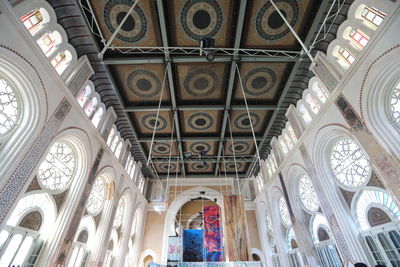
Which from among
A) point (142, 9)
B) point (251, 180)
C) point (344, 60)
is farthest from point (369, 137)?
point (251, 180)

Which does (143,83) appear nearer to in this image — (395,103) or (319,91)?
(319,91)

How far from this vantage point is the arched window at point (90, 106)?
23.6 ft

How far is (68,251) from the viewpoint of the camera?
5875 mm

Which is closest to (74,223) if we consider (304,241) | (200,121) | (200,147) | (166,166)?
(200,121)

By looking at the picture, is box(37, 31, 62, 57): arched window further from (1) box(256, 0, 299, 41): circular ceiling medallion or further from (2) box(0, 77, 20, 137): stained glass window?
(1) box(256, 0, 299, 41): circular ceiling medallion

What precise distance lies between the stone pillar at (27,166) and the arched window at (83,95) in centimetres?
100

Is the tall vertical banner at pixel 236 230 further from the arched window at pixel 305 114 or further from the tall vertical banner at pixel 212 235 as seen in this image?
the arched window at pixel 305 114

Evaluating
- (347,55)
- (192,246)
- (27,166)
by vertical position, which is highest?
(347,55)

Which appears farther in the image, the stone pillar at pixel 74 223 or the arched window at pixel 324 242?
the arched window at pixel 324 242

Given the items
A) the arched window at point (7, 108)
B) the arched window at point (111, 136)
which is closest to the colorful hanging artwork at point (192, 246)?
the arched window at point (111, 136)

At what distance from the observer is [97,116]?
26.0 feet

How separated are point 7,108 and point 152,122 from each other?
241 inches

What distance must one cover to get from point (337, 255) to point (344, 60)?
22.2 ft

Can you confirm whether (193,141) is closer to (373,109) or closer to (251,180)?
(251,180)
